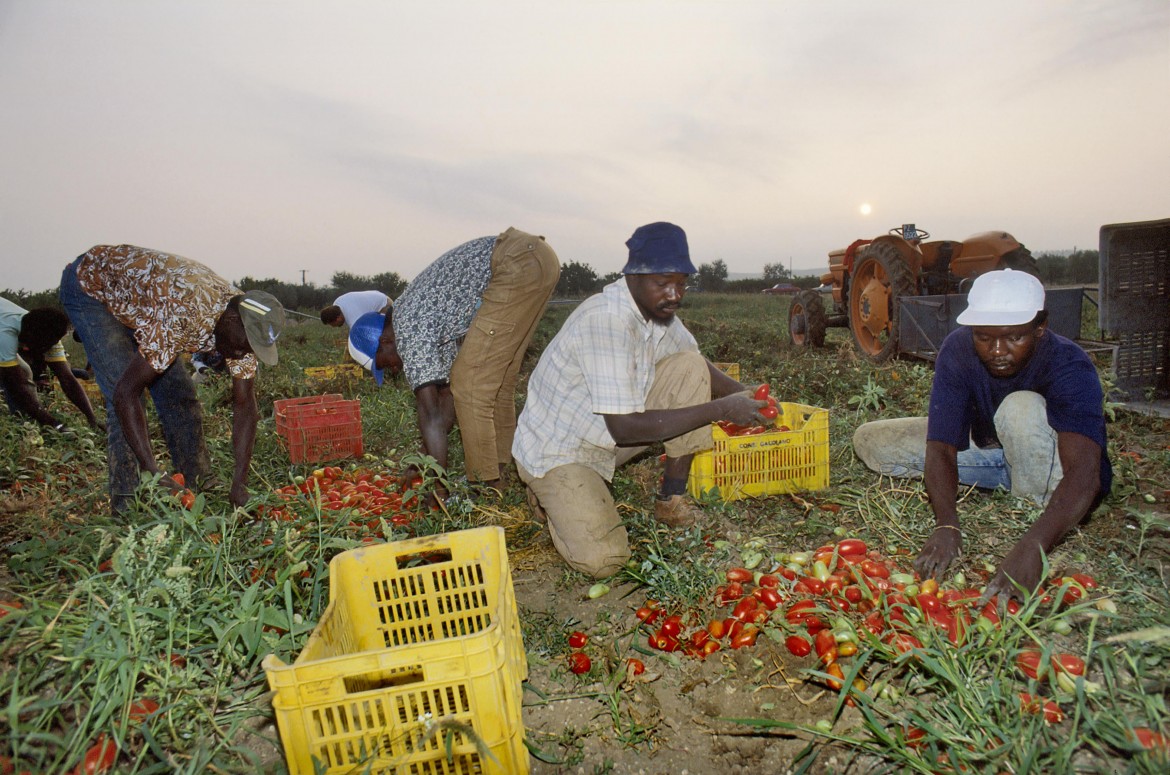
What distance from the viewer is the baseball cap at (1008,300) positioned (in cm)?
273

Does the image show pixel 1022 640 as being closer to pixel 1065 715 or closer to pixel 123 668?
pixel 1065 715

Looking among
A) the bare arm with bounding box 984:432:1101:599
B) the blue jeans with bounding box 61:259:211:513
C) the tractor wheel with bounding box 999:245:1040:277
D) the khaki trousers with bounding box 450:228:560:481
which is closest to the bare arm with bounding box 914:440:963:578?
the bare arm with bounding box 984:432:1101:599

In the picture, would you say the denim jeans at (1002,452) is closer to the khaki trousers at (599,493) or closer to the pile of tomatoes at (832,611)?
the pile of tomatoes at (832,611)

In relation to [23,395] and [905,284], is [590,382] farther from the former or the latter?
[905,284]

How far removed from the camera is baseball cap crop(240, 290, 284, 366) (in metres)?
3.86

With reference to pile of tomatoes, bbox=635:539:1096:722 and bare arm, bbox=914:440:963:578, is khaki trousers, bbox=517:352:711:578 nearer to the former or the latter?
pile of tomatoes, bbox=635:539:1096:722

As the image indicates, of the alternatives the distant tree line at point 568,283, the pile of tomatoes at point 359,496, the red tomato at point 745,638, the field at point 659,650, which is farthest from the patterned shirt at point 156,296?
the distant tree line at point 568,283

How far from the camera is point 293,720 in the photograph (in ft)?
5.11

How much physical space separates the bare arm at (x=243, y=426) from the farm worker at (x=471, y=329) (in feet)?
2.40

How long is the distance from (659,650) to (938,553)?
1181mm

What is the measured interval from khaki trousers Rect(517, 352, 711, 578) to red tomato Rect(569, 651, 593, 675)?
0.68m

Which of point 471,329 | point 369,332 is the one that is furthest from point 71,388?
point 471,329

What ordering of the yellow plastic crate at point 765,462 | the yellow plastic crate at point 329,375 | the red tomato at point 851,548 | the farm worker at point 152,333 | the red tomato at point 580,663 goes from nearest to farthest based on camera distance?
the red tomato at point 580,663 → the red tomato at point 851,548 → the farm worker at point 152,333 → the yellow plastic crate at point 765,462 → the yellow plastic crate at point 329,375

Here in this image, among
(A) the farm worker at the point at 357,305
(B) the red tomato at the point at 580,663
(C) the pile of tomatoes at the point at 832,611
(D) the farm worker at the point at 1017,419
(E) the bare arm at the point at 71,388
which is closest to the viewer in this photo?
(C) the pile of tomatoes at the point at 832,611
